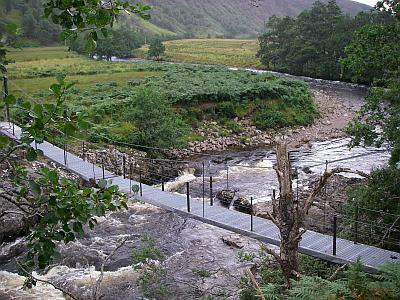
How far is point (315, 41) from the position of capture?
4178 cm

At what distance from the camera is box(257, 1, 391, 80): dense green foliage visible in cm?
3950

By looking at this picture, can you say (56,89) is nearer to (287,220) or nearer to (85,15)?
(85,15)

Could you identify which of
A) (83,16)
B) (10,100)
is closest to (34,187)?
(10,100)

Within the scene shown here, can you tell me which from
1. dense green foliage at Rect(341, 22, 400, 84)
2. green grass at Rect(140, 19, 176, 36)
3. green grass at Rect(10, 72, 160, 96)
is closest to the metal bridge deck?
dense green foliage at Rect(341, 22, 400, 84)

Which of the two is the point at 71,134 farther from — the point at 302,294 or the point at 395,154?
the point at 395,154

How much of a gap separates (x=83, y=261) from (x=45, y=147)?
610 cm

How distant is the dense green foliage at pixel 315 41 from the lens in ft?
130

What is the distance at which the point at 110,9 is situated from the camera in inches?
84.8

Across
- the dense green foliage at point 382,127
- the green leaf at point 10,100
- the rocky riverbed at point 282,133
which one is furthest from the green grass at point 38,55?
the green leaf at point 10,100

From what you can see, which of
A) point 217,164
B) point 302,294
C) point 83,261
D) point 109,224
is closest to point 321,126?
point 217,164

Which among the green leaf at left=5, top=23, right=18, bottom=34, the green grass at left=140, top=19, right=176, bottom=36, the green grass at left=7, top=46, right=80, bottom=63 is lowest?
the green grass at left=7, top=46, right=80, bottom=63

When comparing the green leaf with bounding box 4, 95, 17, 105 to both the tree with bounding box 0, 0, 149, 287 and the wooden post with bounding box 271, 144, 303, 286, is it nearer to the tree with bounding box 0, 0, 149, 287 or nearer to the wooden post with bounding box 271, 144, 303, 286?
the tree with bounding box 0, 0, 149, 287

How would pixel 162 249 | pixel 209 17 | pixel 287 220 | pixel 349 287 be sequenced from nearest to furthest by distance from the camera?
pixel 349 287 → pixel 287 220 → pixel 162 249 → pixel 209 17

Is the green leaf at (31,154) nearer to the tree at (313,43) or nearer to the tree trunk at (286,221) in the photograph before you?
the tree trunk at (286,221)
